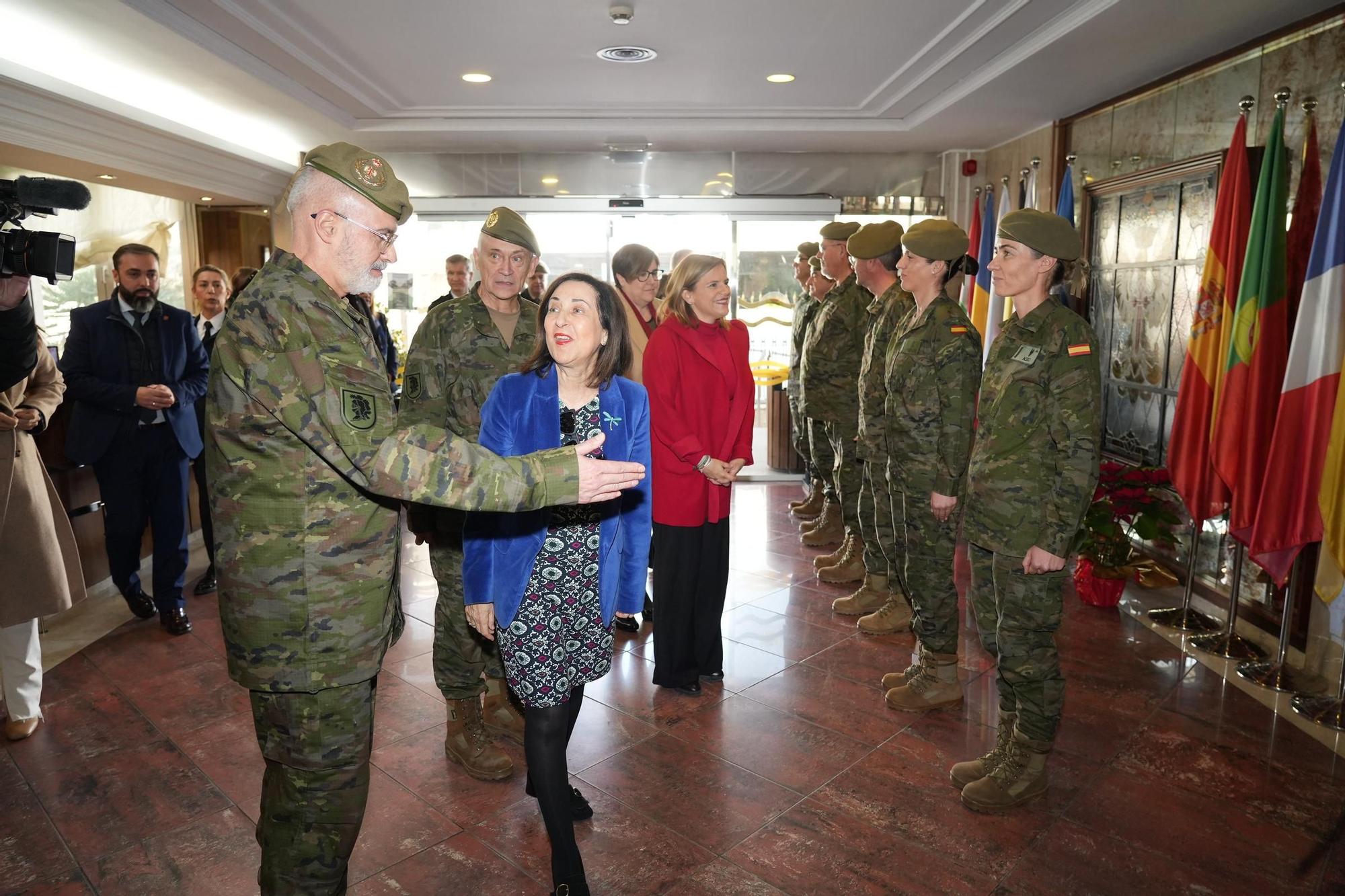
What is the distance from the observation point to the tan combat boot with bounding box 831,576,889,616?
4.38 metres

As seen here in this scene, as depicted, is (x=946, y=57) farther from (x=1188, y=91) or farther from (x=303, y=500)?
(x=303, y=500)

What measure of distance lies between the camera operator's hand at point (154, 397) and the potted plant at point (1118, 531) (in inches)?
185

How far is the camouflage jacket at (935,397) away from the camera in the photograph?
3199mm

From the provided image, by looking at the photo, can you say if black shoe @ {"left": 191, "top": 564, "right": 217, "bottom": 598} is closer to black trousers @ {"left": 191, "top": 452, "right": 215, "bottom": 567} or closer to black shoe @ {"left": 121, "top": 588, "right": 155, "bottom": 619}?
black trousers @ {"left": 191, "top": 452, "right": 215, "bottom": 567}

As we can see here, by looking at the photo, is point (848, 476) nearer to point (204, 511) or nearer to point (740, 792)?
point (740, 792)

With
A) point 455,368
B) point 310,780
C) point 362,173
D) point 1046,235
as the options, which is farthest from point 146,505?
point 1046,235

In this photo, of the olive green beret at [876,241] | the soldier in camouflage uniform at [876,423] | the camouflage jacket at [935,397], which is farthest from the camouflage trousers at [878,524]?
the olive green beret at [876,241]

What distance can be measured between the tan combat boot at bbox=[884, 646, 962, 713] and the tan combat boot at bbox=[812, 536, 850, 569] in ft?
5.48

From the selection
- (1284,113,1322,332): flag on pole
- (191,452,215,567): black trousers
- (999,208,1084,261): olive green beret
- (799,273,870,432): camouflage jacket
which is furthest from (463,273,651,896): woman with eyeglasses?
(1284,113,1322,332): flag on pole

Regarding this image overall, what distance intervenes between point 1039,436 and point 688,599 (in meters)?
1.50

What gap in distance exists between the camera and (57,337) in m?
6.39

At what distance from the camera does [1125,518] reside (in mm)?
4531

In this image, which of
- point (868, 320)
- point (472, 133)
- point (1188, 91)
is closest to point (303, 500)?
point (868, 320)

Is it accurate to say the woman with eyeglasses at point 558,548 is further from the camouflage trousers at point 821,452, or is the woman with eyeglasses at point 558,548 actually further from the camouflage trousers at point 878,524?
the camouflage trousers at point 821,452
